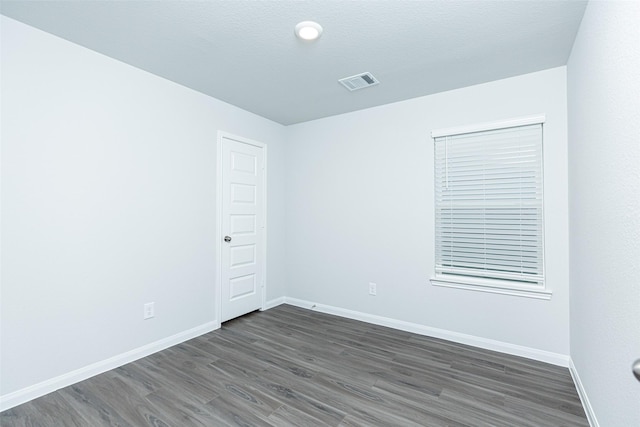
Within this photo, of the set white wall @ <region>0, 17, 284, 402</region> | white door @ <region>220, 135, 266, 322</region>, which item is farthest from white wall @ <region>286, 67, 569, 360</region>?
white wall @ <region>0, 17, 284, 402</region>

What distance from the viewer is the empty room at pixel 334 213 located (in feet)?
6.12

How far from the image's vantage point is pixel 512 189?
2791 mm

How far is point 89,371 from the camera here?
7.71ft

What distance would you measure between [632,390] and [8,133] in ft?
11.7

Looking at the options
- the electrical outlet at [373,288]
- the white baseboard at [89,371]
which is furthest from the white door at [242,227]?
the electrical outlet at [373,288]

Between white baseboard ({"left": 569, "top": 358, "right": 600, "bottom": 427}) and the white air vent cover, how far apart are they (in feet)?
9.25

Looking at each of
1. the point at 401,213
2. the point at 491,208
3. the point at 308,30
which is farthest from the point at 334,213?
the point at 308,30

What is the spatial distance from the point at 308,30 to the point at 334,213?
221 centimetres

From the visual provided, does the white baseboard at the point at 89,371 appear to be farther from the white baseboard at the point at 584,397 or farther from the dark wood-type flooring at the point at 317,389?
the white baseboard at the point at 584,397

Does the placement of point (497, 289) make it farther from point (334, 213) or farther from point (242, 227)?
point (242, 227)

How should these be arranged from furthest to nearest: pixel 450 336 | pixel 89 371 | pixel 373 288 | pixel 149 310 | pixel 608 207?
pixel 373 288 → pixel 450 336 → pixel 149 310 → pixel 89 371 → pixel 608 207

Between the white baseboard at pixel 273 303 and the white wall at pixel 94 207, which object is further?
the white baseboard at pixel 273 303

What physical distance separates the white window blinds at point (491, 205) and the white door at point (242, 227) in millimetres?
2143

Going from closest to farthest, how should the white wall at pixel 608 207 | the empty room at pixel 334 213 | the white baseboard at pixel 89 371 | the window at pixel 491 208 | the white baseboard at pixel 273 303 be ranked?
the white wall at pixel 608 207 < the empty room at pixel 334 213 < the white baseboard at pixel 89 371 < the window at pixel 491 208 < the white baseboard at pixel 273 303
